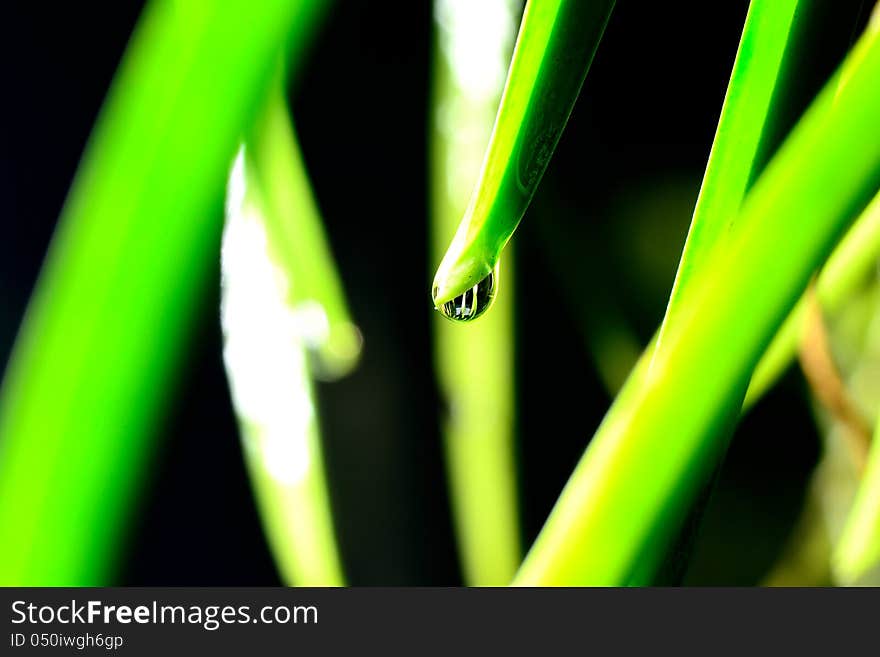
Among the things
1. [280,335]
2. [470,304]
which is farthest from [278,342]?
[470,304]

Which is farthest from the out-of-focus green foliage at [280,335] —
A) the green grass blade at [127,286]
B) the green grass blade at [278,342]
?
the green grass blade at [127,286]

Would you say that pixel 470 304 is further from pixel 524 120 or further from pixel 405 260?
pixel 405 260

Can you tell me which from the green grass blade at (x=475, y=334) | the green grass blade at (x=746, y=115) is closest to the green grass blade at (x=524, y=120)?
the green grass blade at (x=746, y=115)

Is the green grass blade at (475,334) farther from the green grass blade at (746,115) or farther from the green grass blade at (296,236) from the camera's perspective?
the green grass blade at (746,115)

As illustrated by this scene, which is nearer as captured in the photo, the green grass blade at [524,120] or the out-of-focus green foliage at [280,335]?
the green grass blade at [524,120]

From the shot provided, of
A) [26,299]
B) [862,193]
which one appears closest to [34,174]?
[26,299]

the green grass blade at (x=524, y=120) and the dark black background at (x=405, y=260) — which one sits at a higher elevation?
the dark black background at (x=405, y=260)

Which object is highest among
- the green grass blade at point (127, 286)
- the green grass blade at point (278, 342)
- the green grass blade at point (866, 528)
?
the green grass blade at point (278, 342)

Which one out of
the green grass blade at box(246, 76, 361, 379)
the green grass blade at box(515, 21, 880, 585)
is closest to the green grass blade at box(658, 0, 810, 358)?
the green grass blade at box(515, 21, 880, 585)
